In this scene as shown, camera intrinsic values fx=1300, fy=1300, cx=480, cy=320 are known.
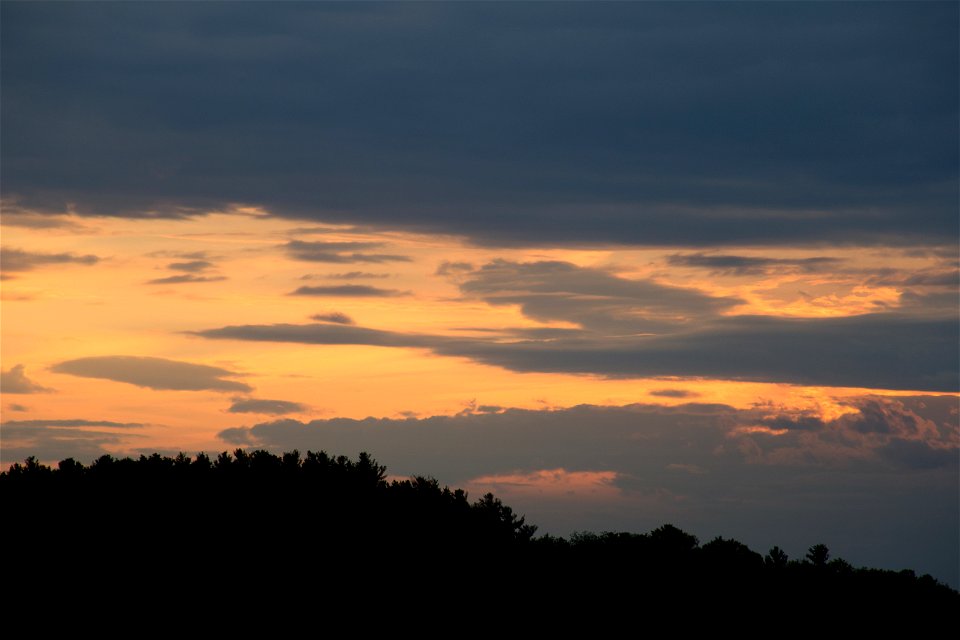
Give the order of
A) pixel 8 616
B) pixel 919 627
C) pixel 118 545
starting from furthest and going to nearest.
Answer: pixel 919 627
pixel 118 545
pixel 8 616

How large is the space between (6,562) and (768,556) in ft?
287

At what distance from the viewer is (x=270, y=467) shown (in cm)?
9781

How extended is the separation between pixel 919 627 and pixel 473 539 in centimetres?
4028

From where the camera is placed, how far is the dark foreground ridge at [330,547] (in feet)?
267

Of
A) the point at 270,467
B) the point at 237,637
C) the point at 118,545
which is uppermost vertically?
the point at 270,467

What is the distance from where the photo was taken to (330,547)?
87688 millimetres

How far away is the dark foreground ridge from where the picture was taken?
8150 centimetres

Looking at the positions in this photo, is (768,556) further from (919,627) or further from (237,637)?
(237,637)

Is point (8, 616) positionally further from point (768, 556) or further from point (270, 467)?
point (768, 556)

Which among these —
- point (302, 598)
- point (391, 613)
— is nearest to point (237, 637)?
point (302, 598)

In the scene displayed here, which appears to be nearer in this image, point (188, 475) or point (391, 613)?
point (391, 613)

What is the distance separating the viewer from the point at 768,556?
141m

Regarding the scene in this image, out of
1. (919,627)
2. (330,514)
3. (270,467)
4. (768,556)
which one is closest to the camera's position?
(330,514)

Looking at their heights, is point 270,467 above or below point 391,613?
above
